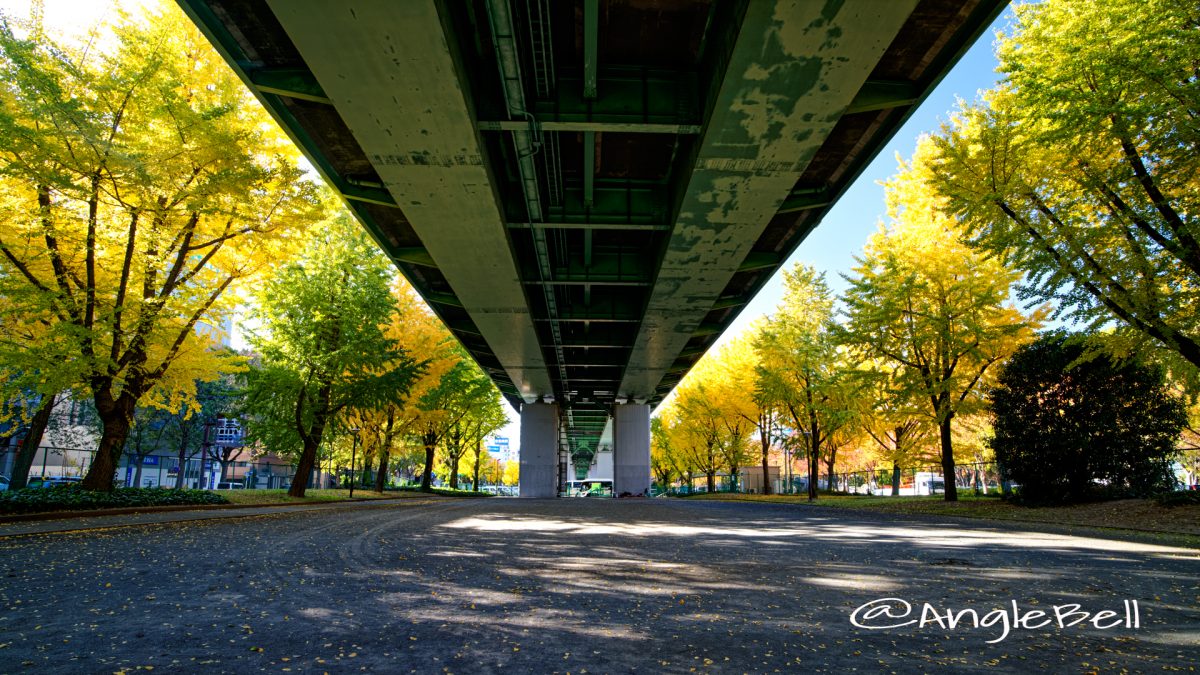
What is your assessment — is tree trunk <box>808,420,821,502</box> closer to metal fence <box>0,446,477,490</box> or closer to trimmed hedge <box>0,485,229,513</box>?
metal fence <box>0,446,477,490</box>

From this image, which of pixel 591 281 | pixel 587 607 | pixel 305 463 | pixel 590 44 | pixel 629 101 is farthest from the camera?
pixel 305 463

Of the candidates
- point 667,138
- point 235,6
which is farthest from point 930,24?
point 235,6

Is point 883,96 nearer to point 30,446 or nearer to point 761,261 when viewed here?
point 761,261

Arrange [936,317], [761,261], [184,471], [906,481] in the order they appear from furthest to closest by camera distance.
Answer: [184,471]
[906,481]
[936,317]
[761,261]

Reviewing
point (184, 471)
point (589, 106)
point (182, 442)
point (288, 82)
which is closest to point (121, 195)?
point (288, 82)

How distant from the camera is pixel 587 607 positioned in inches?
201

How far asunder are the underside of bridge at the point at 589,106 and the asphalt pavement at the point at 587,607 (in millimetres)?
6292

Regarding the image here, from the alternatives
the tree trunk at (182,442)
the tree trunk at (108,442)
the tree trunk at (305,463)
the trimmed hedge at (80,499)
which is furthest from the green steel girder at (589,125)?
the tree trunk at (182,442)

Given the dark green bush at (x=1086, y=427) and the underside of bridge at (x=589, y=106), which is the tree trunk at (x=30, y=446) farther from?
the dark green bush at (x=1086, y=427)

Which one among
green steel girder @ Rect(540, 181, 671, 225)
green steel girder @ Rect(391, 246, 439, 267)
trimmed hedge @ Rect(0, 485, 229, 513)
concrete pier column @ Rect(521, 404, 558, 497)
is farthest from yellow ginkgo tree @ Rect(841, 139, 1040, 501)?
Answer: concrete pier column @ Rect(521, 404, 558, 497)

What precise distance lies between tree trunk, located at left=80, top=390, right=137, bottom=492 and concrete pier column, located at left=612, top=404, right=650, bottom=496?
3090 cm

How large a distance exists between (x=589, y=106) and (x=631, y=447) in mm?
35752

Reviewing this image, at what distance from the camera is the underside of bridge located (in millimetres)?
7688

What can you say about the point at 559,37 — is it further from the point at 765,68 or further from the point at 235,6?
the point at 235,6
